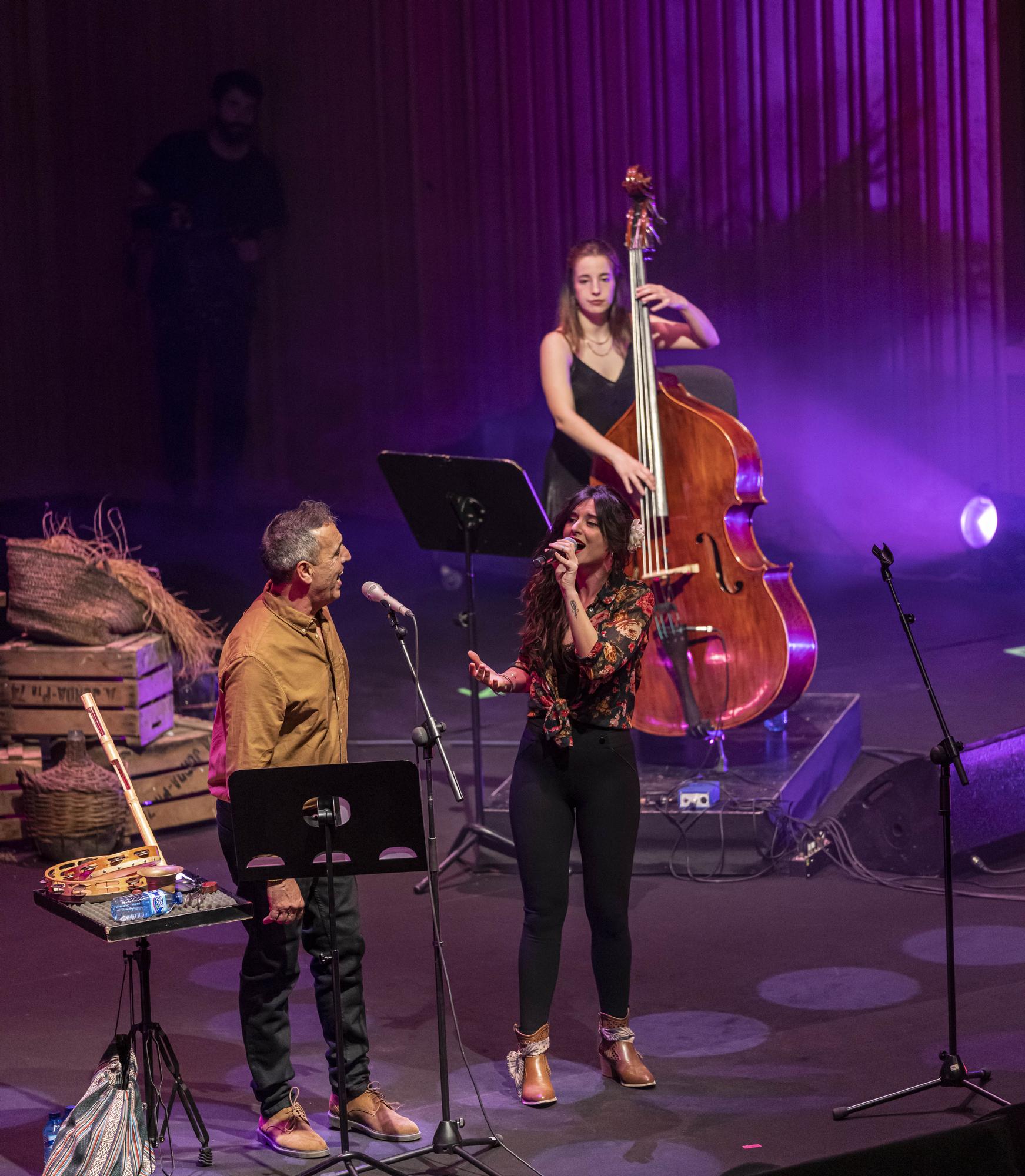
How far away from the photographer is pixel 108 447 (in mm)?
12156

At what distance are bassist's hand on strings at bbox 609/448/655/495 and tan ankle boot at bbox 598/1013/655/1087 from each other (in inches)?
83.9

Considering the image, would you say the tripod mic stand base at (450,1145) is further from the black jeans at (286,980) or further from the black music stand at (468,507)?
the black music stand at (468,507)

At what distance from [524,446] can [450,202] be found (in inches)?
74.9

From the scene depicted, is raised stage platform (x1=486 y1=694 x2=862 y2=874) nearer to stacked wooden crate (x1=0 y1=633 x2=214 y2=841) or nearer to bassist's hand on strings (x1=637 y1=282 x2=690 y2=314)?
stacked wooden crate (x1=0 y1=633 x2=214 y2=841)

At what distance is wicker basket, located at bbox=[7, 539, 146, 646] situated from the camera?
6441mm

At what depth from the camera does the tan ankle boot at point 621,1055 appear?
3885 mm

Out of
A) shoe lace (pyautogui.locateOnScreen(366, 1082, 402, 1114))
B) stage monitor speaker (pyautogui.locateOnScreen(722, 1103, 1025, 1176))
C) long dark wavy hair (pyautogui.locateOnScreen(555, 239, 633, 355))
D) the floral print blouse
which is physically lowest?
shoe lace (pyautogui.locateOnScreen(366, 1082, 402, 1114))

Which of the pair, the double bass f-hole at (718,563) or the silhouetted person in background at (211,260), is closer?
the double bass f-hole at (718,563)

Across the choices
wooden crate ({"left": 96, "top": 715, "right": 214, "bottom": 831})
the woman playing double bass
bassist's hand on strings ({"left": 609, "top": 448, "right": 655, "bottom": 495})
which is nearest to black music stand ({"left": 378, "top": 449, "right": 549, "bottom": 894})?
bassist's hand on strings ({"left": 609, "top": 448, "right": 655, "bottom": 495})

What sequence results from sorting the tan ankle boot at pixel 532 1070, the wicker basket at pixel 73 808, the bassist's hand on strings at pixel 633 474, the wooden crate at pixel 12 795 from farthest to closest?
the wooden crate at pixel 12 795 < the wicker basket at pixel 73 808 < the bassist's hand on strings at pixel 633 474 < the tan ankle boot at pixel 532 1070

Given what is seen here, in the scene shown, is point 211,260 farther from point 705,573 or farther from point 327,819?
point 327,819

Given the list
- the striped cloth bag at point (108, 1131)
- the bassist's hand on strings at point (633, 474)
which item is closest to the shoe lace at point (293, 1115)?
the striped cloth bag at point (108, 1131)

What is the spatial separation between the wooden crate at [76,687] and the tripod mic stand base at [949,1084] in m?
3.60

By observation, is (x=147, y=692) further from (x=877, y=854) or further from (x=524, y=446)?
(x=524, y=446)
